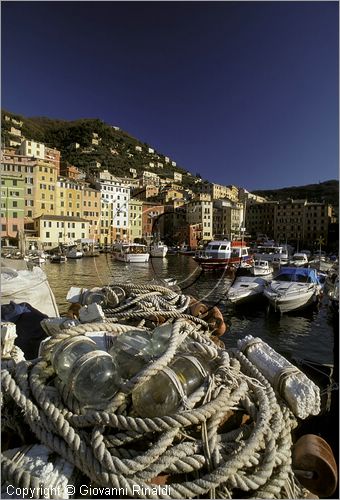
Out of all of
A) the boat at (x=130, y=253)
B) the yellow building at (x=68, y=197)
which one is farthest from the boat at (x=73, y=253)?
the yellow building at (x=68, y=197)

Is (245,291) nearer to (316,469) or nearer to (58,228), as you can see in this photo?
(316,469)

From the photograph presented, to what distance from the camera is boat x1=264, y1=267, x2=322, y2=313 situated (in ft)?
38.2

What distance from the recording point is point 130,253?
32688 millimetres

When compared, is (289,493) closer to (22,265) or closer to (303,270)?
(22,265)

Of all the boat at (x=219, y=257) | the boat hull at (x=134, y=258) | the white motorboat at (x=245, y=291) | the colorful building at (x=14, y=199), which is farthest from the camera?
the boat hull at (x=134, y=258)

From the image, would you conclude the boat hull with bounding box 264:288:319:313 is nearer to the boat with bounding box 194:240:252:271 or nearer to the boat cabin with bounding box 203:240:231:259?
the boat with bounding box 194:240:252:271

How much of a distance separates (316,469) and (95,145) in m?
120

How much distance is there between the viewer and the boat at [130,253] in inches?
1252

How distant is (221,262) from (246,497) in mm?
23613

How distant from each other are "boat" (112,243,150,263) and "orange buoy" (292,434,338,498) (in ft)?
94.4

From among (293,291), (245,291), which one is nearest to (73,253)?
(245,291)

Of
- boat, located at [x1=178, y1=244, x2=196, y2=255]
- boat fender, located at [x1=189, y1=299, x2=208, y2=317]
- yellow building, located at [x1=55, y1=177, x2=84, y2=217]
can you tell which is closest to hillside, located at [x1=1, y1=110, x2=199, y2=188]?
boat, located at [x1=178, y1=244, x2=196, y2=255]

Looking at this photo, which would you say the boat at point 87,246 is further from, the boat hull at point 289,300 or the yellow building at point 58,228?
the boat hull at point 289,300

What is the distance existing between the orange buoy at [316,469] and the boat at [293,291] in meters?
10.6
